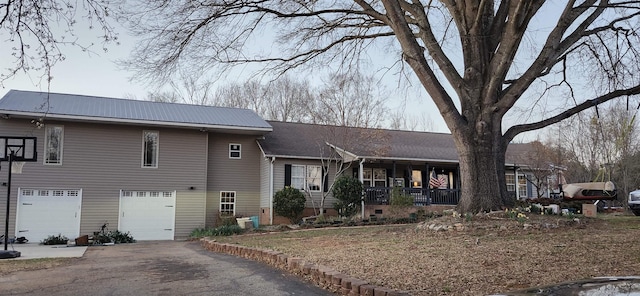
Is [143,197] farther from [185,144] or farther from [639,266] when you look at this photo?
[639,266]

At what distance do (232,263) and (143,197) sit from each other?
1138 centimetres

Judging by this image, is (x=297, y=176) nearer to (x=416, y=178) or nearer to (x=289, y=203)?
(x=289, y=203)

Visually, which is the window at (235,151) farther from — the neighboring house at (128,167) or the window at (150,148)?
the window at (150,148)

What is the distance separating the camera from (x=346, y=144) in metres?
22.1

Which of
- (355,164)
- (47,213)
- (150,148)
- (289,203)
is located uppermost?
(150,148)

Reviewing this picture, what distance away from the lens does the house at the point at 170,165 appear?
1847 cm

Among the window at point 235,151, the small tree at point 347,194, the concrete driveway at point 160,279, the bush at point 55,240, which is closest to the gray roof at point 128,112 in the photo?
the window at point 235,151

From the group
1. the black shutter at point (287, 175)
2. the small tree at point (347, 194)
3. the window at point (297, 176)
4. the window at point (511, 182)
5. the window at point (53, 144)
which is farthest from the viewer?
the window at point (511, 182)

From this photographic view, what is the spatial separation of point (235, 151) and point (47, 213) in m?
7.85

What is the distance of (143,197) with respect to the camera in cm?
2002

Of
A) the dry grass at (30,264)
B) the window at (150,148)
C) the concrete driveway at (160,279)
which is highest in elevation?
the window at (150,148)

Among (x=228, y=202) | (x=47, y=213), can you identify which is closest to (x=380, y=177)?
(x=228, y=202)

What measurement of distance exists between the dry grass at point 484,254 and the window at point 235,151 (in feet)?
36.7

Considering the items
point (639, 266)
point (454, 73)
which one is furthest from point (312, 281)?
point (454, 73)
